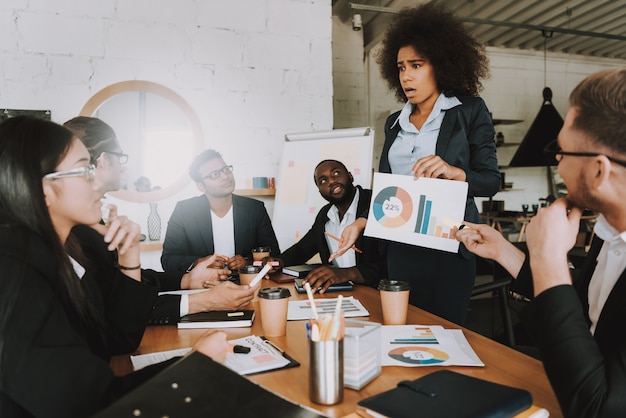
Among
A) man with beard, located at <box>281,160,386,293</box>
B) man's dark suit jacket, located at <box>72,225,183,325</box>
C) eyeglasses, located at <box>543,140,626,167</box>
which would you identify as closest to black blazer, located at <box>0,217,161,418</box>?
man's dark suit jacket, located at <box>72,225,183,325</box>

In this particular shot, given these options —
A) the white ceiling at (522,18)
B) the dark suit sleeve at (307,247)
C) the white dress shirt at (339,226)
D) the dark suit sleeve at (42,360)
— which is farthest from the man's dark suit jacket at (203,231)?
the white ceiling at (522,18)

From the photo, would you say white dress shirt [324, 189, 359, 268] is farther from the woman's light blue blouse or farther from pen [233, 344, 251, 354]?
pen [233, 344, 251, 354]

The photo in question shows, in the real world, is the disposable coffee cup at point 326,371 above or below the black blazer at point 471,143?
below

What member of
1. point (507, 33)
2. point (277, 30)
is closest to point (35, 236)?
point (277, 30)

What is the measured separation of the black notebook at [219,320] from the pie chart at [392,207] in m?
0.64

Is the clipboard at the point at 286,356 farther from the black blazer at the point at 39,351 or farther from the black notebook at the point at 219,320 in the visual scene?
the black blazer at the point at 39,351

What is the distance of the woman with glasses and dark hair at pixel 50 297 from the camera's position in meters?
0.76

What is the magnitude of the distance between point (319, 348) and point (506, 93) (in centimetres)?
790

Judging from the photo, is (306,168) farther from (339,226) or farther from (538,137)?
(538,137)

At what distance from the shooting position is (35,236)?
0.86m

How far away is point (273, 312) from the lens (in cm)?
122

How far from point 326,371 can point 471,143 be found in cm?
138

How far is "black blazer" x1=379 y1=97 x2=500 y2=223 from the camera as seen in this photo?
188 cm

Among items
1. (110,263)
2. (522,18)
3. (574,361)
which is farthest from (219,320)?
(522,18)
